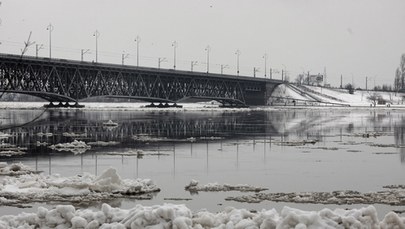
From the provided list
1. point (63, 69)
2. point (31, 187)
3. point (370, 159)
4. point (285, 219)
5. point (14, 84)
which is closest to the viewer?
point (285, 219)

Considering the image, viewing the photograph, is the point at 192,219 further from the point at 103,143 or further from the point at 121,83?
the point at 121,83

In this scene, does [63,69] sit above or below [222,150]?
above

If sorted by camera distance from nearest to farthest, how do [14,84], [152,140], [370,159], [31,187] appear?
[31,187] < [370,159] < [152,140] < [14,84]

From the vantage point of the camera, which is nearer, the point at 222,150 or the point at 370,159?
the point at 370,159

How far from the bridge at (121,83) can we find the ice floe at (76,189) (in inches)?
3397

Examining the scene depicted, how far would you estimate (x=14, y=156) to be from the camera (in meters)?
28.5

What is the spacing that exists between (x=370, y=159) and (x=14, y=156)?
1585cm

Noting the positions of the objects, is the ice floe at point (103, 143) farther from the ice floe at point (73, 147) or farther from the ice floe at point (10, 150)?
the ice floe at point (10, 150)

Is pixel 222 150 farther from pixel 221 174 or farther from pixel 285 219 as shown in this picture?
→ pixel 285 219

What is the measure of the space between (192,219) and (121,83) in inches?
5373

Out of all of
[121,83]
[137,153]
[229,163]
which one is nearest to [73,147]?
[137,153]

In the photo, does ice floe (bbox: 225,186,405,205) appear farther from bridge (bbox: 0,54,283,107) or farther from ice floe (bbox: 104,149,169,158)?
bridge (bbox: 0,54,283,107)

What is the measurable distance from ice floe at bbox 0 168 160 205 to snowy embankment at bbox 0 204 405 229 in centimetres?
429

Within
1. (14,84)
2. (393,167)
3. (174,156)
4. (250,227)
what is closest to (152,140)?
(174,156)
